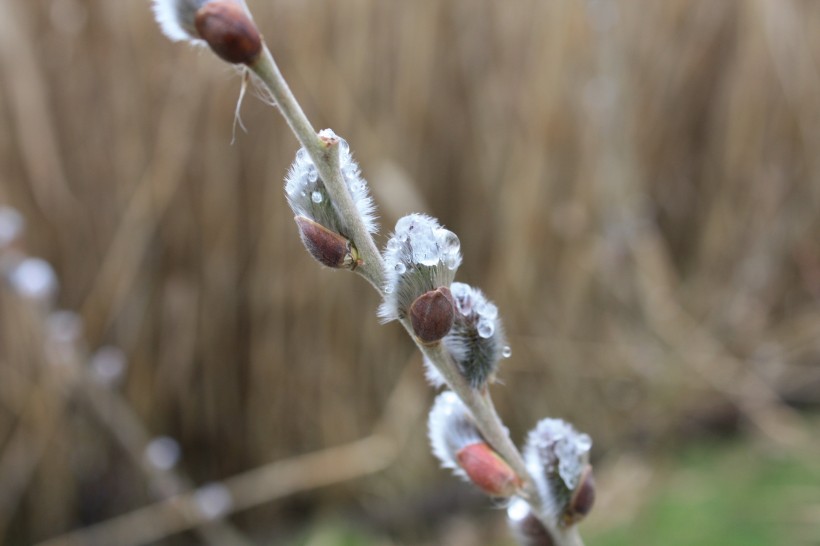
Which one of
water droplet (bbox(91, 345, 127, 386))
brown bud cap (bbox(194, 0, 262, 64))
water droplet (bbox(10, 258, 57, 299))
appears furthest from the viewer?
water droplet (bbox(91, 345, 127, 386))

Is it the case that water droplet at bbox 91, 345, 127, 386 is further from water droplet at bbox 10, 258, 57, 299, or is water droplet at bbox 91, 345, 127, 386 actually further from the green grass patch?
the green grass patch

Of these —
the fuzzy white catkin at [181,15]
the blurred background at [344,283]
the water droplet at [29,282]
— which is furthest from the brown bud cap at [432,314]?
the blurred background at [344,283]

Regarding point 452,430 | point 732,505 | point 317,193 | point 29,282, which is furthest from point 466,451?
point 732,505

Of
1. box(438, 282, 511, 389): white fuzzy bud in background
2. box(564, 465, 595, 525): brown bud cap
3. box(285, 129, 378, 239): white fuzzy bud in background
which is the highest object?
box(285, 129, 378, 239): white fuzzy bud in background

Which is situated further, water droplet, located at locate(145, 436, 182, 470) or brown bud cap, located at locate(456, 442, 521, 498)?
water droplet, located at locate(145, 436, 182, 470)

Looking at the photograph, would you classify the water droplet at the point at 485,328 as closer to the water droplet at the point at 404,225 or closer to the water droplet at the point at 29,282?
the water droplet at the point at 404,225

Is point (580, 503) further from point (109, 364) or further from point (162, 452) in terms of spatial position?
point (109, 364)

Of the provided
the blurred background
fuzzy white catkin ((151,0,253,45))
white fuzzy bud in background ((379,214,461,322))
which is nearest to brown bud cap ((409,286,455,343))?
white fuzzy bud in background ((379,214,461,322))
